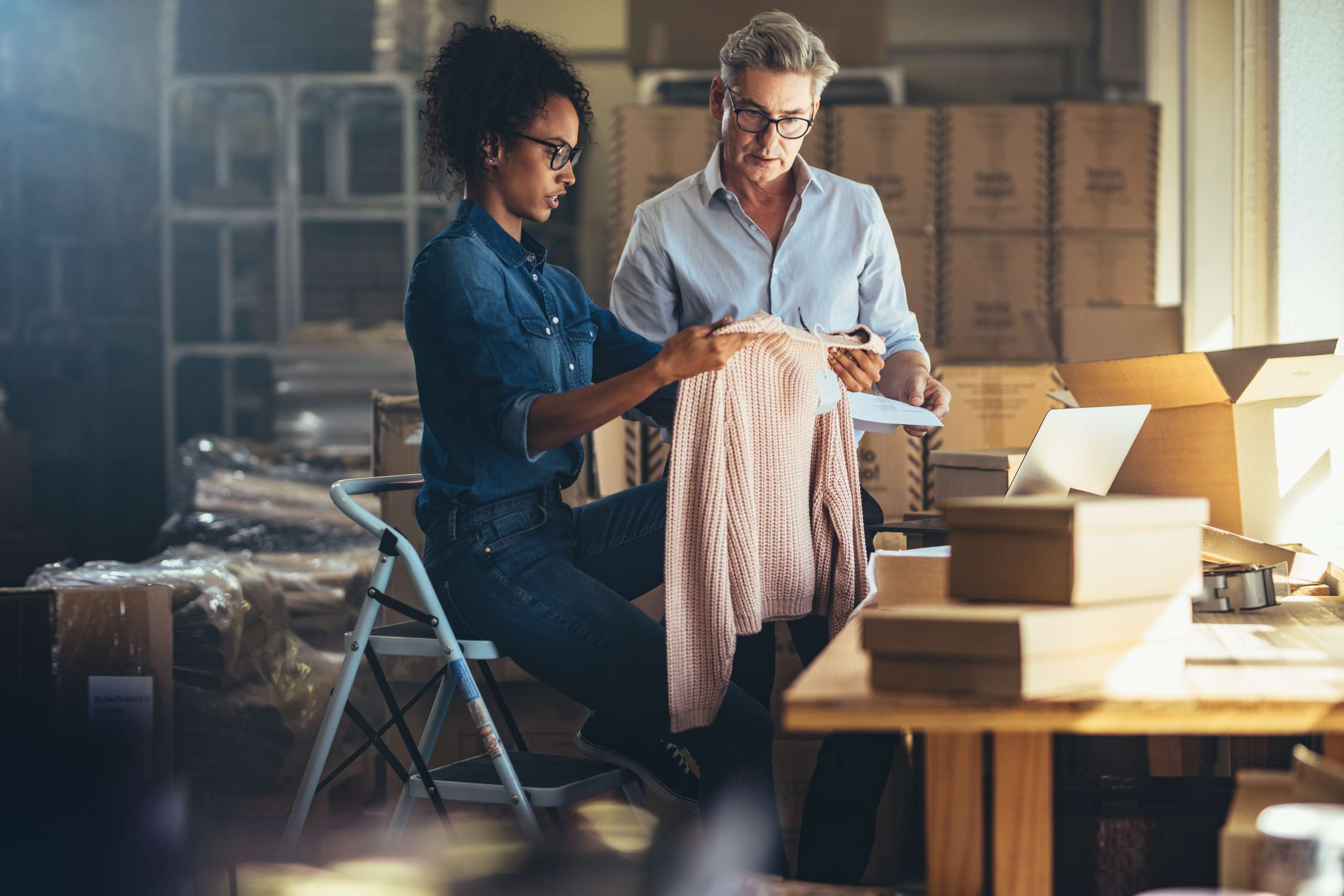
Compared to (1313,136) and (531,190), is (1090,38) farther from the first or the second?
(531,190)

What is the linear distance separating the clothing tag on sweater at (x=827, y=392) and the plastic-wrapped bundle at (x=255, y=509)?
201 cm

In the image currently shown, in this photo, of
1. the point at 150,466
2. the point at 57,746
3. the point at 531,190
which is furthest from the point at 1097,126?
the point at 150,466

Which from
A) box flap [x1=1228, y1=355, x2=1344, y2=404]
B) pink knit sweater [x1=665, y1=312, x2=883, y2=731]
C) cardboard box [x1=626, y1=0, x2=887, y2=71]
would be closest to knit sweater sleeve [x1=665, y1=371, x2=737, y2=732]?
pink knit sweater [x1=665, y1=312, x2=883, y2=731]

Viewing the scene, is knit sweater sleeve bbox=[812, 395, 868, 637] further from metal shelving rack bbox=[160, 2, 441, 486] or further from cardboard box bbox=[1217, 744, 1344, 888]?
metal shelving rack bbox=[160, 2, 441, 486]

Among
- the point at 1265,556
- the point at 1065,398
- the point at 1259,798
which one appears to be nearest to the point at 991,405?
the point at 1065,398

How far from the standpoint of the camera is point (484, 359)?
1.73 metres

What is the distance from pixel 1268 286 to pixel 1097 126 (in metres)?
1.80

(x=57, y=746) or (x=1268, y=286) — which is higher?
(x=1268, y=286)

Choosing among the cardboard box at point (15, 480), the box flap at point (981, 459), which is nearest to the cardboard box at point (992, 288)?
the box flap at point (981, 459)

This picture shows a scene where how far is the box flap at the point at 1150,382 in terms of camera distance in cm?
208

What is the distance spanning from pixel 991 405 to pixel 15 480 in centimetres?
417

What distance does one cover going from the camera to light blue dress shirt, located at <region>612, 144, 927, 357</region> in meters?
2.36

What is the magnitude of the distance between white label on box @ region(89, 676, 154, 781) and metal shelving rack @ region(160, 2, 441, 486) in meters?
2.95

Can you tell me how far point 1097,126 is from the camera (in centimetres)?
418
